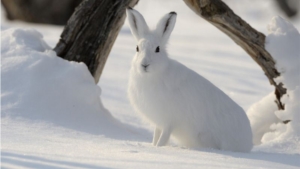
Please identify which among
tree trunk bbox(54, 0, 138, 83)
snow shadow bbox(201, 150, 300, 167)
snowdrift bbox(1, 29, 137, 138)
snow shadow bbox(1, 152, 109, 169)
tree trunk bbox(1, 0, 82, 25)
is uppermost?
snow shadow bbox(1, 152, 109, 169)

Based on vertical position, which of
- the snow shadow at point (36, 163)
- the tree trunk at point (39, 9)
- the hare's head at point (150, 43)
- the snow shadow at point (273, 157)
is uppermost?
the hare's head at point (150, 43)

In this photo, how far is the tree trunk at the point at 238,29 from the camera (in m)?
5.21

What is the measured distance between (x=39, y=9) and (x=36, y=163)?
11.9m

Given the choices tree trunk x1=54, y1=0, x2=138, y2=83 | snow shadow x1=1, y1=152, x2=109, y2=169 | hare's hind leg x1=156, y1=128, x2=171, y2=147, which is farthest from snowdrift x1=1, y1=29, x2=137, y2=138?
snow shadow x1=1, y1=152, x2=109, y2=169

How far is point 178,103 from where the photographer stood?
4.37 meters

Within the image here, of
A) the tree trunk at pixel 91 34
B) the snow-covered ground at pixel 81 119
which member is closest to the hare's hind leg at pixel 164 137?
the snow-covered ground at pixel 81 119

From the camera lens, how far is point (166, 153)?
3816 mm

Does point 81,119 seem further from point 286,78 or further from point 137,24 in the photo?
point 286,78

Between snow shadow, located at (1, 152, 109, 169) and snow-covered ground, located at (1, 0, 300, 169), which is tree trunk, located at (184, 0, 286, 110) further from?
snow shadow, located at (1, 152, 109, 169)

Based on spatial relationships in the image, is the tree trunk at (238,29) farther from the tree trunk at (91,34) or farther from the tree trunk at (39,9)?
the tree trunk at (39,9)

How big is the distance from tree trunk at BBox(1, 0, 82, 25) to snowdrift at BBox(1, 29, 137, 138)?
30.4 ft

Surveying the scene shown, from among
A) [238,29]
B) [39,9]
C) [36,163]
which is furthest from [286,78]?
[39,9]

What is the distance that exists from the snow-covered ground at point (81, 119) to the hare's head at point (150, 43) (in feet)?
1.82

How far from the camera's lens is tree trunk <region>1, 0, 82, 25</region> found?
14.6 meters
